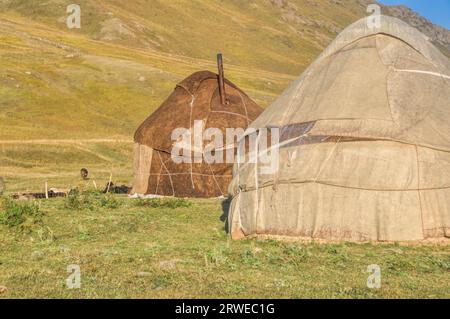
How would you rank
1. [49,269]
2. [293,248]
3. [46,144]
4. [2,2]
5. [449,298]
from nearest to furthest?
[449,298] → [49,269] → [293,248] → [46,144] → [2,2]

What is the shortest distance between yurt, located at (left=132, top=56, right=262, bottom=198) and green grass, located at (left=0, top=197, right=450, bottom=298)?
8202mm

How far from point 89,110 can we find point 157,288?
53.6 metres

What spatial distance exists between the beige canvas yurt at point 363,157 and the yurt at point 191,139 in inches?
343

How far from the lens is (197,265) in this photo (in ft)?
38.9

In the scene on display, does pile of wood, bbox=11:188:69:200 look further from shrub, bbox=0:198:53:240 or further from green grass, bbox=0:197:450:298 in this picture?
green grass, bbox=0:197:450:298

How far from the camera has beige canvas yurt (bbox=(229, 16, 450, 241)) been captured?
14.5 meters

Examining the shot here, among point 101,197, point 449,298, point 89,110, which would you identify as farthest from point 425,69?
point 89,110

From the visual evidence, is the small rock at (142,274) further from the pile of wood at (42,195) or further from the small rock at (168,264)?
the pile of wood at (42,195)

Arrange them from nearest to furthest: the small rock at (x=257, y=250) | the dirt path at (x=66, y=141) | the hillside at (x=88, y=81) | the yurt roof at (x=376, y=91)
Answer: the small rock at (x=257, y=250) → the yurt roof at (x=376, y=91) → the hillside at (x=88, y=81) → the dirt path at (x=66, y=141)

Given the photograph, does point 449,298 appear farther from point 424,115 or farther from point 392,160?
point 424,115

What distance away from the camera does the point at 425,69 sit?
16484mm

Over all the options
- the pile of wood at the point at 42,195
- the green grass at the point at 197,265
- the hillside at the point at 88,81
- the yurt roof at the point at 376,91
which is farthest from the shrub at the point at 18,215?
the hillside at the point at 88,81

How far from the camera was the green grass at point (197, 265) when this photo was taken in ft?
32.5

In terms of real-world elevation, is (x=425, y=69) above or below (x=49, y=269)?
above
